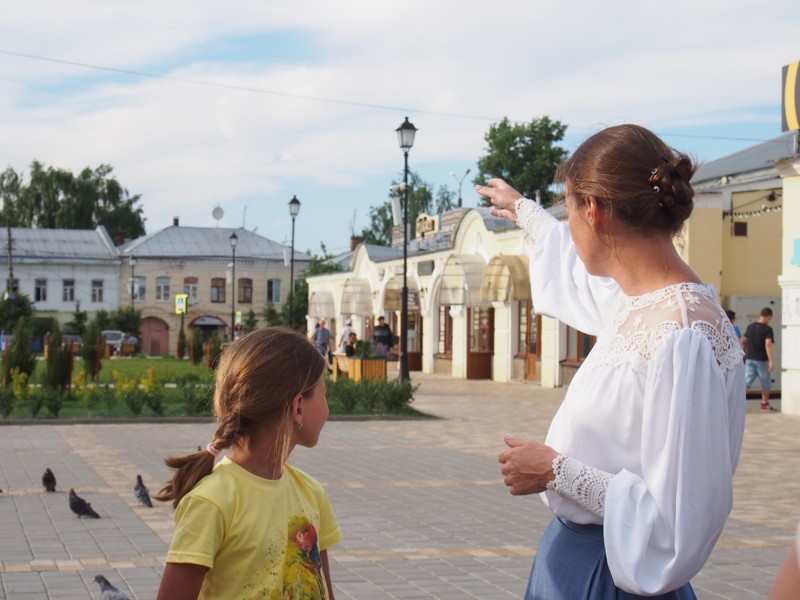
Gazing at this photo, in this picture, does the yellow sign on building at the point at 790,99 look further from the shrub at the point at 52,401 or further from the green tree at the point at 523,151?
the green tree at the point at 523,151

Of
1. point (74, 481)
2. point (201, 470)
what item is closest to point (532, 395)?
point (74, 481)

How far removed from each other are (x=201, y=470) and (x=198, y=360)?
1797 inches

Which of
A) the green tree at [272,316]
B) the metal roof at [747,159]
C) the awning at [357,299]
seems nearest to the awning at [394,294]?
the awning at [357,299]

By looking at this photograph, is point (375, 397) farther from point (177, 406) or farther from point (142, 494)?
point (142, 494)

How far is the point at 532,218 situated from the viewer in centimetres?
338

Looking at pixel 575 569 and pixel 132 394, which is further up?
pixel 575 569

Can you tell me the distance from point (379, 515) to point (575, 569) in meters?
6.65

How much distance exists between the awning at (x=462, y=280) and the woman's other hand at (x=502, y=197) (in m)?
30.1

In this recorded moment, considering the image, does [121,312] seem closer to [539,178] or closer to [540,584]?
[539,178]

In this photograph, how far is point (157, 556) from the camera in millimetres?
7258

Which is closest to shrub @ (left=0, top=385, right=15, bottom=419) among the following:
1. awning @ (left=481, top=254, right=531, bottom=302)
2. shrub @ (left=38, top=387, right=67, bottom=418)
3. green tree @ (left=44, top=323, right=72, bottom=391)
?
shrub @ (left=38, top=387, right=67, bottom=418)

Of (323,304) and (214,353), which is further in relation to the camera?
(323,304)

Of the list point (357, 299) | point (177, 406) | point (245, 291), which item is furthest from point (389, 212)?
point (177, 406)

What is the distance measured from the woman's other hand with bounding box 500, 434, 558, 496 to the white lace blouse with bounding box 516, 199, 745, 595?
3 cm
